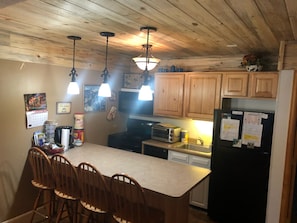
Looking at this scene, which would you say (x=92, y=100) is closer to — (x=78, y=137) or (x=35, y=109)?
(x=78, y=137)

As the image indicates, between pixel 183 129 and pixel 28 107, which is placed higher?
pixel 28 107

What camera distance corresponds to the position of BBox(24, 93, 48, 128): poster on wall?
119 inches

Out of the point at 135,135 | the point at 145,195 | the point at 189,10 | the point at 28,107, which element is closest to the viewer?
the point at 189,10

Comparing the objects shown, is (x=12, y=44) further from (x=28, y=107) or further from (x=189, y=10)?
(x=189, y=10)

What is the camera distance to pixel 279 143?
8.56ft

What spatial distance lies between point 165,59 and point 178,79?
579mm

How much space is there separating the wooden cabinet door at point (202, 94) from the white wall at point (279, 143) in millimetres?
1049

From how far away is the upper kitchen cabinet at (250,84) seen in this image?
3.11 m

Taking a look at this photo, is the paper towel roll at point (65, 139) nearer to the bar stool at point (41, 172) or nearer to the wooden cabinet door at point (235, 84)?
the bar stool at point (41, 172)

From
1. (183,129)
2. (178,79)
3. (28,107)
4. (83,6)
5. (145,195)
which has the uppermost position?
(83,6)

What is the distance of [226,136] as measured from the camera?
3229 millimetres

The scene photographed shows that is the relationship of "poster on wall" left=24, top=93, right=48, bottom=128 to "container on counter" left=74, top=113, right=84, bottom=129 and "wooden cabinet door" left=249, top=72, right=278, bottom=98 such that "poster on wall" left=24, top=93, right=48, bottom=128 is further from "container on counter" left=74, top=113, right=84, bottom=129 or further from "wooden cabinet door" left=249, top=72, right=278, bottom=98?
"wooden cabinet door" left=249, top=72, right=278, bottom=98

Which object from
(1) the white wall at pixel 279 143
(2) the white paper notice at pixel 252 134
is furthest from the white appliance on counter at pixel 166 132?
(1) the white wall at pixel 279 143

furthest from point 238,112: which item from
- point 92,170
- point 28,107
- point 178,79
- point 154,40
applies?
point 28,107
